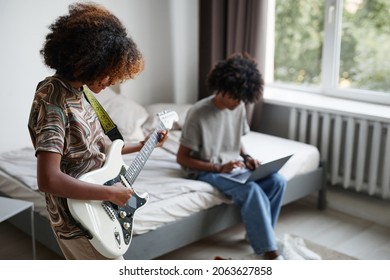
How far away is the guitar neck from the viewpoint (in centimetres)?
165

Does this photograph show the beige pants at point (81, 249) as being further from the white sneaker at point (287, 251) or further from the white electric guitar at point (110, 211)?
the white sneaker at point (287, 251)

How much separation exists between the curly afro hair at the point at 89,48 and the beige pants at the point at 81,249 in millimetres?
451

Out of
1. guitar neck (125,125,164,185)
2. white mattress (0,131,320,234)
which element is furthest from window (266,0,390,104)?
guitar neck (125,125,164,185)

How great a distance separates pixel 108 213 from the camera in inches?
59.9

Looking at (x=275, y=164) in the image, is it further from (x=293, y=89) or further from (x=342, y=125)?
(x=293, y=89)

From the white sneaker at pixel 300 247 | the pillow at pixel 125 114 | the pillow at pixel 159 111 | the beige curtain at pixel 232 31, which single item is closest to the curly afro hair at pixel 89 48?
the white sneaker at pixel 300 247

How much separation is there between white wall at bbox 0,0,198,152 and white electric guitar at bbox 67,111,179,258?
139 cm

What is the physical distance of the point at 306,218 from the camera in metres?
3.13

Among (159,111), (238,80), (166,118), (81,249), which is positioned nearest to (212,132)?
(238,80)

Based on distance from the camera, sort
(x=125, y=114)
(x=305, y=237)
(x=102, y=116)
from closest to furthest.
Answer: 1. (x=102, y=116)
2. (x=305, y=237)
3. (x=125, y=114)

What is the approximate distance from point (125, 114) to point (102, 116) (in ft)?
5.53

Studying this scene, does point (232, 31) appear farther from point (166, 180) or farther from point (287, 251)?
point (287, 251)

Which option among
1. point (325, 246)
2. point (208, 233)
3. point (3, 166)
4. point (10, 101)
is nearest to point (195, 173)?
point (208, 233)

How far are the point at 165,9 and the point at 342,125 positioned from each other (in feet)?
4.88
